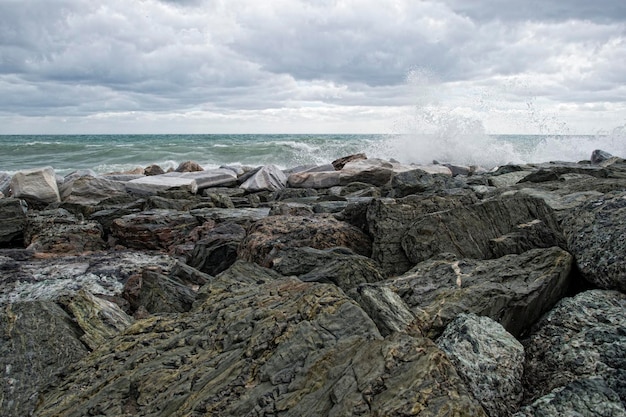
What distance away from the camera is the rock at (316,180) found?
12.1 meters

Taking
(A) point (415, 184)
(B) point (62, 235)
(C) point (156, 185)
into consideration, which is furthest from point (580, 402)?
(C) point (156, 185)

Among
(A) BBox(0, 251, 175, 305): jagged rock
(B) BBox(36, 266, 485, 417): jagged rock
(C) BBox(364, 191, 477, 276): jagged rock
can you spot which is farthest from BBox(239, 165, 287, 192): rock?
(B) BBox(36, 266, 485, 417): jagged rock

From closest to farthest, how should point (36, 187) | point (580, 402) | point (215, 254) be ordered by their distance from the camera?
point (580, 402) < point (215, 254) < point (36, 187)

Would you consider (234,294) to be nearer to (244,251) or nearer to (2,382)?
(2,382)

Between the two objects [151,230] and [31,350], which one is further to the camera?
[151,230]

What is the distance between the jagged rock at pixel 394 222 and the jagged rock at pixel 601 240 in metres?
1.30

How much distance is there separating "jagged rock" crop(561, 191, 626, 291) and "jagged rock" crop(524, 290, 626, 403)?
15cm

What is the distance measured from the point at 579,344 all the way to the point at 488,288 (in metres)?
0.66

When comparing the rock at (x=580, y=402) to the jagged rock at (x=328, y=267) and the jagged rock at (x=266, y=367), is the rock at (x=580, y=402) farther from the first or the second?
the jagged rock at (x=328, y=267)

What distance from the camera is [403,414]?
2000 millimetres

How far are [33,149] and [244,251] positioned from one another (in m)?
35.3

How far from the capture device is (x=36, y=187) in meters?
11.1

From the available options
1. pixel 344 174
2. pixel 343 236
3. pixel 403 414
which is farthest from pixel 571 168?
pixel 403 414

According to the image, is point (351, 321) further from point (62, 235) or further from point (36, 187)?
point (36, 187)
